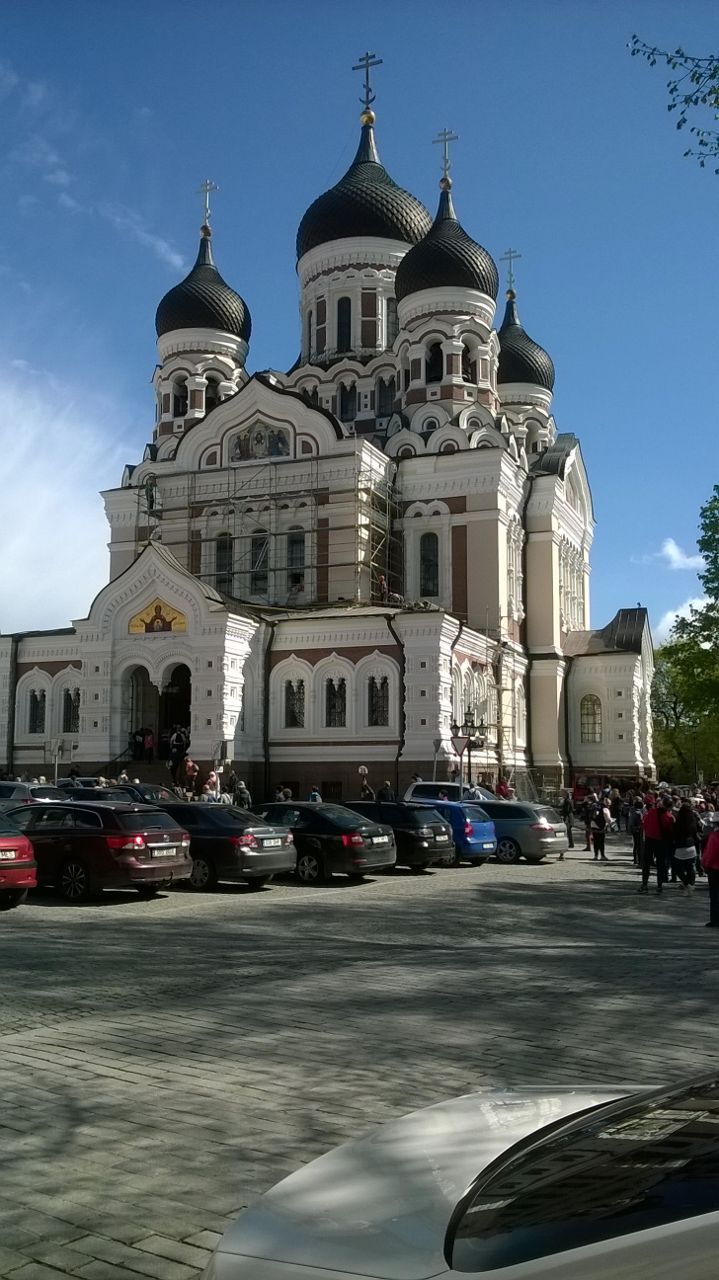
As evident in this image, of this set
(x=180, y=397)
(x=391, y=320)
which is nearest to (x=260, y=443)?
(x=180, y=397)

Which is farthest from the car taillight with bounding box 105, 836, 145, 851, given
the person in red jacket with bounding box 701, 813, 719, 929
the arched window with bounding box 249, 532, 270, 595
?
the arched window with bounding box 249, 532, 270, 595

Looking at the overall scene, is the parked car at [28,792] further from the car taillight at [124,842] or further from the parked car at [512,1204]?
the parked car at [512,1204]

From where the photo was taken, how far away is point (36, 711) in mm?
40000

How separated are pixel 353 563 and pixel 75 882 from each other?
26.1 meters

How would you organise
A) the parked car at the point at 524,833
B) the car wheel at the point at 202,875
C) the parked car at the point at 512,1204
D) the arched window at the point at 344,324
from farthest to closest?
the arched window at the point at 344,324, the parked car at the point at 524,833, the car wheel at the point at 202,875, the parked car at the point at 512,1204

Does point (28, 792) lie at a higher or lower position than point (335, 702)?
lower

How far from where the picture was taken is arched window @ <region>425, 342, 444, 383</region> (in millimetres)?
45656

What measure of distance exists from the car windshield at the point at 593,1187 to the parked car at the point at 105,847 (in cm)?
1317

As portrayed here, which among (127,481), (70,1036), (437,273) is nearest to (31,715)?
(127,481)

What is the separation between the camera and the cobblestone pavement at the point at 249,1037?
459 centimetres

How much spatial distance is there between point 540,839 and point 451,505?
66.6ft

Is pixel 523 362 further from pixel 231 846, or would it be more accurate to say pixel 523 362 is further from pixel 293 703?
pixel 231 846

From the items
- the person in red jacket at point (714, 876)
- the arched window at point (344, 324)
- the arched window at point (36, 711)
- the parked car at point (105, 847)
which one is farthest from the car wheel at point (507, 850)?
the arched window at point (344, 324)

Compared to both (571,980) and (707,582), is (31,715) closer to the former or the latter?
(707,582)
